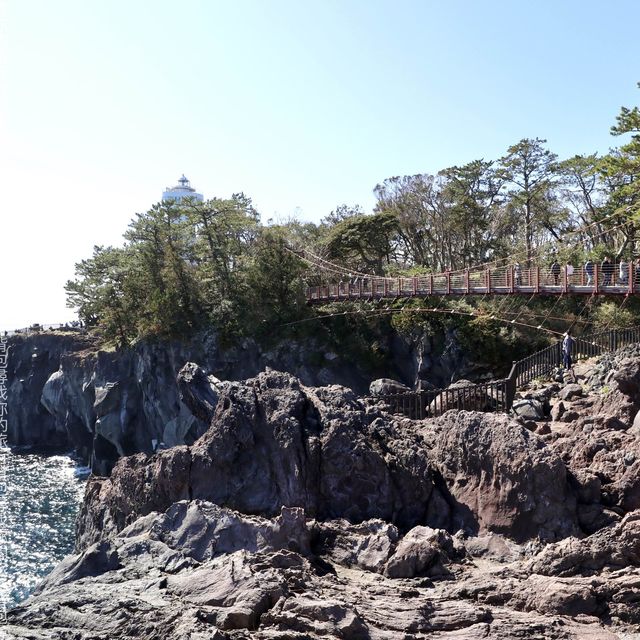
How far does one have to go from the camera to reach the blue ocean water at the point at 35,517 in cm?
2069

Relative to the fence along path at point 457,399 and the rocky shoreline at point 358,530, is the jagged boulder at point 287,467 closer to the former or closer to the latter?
the rocky shoreline at point 358,530

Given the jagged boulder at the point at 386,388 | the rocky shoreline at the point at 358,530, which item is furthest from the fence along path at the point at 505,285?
the rocky shoreline at the point at 358,530

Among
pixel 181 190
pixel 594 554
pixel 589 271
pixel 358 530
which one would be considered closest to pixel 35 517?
pixel 358 530

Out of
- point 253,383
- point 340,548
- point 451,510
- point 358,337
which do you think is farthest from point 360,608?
point 358,337

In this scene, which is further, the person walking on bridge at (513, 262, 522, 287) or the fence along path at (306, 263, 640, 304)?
the person walking on bridge at (513, 262, 522, 287)

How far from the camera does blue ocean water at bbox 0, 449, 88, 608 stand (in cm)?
2069

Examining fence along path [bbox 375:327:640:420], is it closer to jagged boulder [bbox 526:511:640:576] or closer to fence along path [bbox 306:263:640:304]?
fence along path [bbox 306:263:640:304]

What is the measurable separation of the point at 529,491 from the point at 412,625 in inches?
126

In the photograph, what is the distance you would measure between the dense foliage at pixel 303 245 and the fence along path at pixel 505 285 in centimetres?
182

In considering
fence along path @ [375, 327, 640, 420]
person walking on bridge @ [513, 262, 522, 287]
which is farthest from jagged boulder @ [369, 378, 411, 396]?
person walking on bridge @ [513, 262, 522, 287]

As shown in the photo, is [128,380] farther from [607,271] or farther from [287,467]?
[287,467]

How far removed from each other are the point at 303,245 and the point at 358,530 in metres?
31.5

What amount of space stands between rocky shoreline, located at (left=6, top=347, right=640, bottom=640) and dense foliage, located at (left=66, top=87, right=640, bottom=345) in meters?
17.7

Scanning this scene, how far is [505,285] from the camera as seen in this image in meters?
23.4
